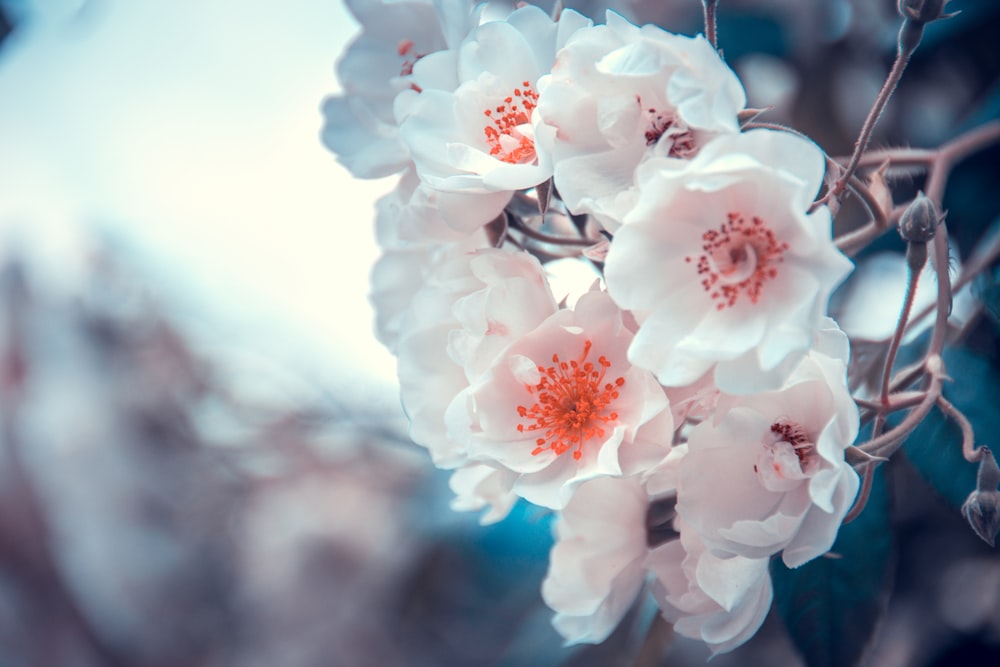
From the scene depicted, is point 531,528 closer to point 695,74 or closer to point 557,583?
point 557,583

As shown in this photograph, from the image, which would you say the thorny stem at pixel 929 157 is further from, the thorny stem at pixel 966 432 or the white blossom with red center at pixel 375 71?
the white blossom with red center at pixel 375 71

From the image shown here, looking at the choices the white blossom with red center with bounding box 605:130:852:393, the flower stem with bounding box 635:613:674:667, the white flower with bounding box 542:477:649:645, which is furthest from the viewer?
the flower stem with bounding box 635:613:674:667

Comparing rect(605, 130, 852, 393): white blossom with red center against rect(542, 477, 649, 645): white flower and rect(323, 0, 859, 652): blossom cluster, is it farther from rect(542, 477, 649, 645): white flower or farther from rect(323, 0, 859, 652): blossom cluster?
rect(542, 477, 649, 645): white flower

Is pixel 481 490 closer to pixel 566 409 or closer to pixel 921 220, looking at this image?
pixel 566 409

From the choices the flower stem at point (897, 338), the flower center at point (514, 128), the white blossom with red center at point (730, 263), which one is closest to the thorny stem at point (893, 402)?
the flower stem at point (897, 338)

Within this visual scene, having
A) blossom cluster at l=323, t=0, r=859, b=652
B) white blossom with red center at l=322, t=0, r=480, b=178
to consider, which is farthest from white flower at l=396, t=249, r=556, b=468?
white blossom with red center at l=322, t=0, r=480, b=178

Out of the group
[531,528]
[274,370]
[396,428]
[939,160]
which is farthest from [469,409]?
[274,370]
